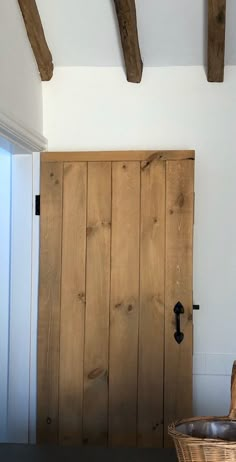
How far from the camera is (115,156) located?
9.30 ft

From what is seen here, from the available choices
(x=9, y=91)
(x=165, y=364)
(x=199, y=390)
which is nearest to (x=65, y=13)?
(x=9, y=91)

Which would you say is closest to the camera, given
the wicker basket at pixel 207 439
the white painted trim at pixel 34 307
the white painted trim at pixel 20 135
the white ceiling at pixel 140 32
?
the wicker basket at pixel 207 439

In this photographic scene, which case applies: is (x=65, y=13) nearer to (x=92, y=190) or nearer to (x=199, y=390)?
(x=92, y=190)

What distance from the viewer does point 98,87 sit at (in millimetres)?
2922

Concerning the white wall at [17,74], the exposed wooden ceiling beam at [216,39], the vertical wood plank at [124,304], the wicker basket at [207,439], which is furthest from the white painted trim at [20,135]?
the wicker basket at [207,439]

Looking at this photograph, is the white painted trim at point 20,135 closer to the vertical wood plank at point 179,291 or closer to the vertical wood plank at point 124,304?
the vertical wood plank at point 124,304

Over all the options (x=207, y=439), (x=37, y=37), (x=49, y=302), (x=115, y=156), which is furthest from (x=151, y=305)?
(x=207, y=439)

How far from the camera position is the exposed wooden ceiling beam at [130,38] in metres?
2.47

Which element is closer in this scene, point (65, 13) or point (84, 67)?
point (65, 13)

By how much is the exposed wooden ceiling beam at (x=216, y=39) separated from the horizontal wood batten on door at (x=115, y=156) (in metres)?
0.42

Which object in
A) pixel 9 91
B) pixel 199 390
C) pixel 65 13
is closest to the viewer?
pixel 9 91

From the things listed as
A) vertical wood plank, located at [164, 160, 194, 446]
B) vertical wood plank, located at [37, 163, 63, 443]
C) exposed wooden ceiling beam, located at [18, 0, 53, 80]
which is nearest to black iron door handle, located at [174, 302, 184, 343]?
vertical wood plank, located at [164, 160, 194, 446]

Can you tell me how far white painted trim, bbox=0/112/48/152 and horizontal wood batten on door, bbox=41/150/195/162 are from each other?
8 cm

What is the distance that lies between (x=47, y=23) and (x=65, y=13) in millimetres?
118
